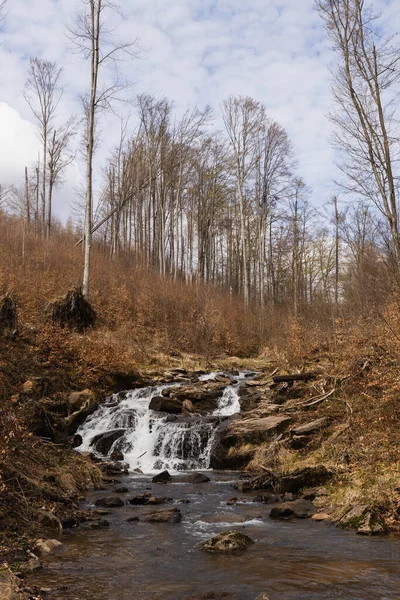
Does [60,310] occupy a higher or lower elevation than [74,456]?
higher

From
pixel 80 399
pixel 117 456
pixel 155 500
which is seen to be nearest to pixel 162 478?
pixel 155 500

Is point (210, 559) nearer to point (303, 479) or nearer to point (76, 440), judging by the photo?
point (303, 479)

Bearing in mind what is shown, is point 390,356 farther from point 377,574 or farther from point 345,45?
point 345,45

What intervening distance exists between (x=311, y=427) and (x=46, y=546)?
6.08 m

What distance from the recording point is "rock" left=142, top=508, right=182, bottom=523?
23.4 feet

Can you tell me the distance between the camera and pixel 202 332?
20.8 metres

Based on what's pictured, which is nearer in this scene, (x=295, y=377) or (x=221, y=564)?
(x=221, y=564)

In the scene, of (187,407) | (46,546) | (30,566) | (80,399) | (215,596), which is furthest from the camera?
(187,407)

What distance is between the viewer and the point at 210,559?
5.55 m

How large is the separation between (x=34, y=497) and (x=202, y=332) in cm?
1421

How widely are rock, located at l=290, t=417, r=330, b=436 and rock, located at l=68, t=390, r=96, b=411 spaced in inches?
237

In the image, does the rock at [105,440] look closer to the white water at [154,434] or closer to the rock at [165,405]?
the white water at [154,434]

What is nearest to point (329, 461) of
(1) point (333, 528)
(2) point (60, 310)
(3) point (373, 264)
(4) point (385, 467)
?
(4) point (385, 467)

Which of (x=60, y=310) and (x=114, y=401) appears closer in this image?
(x=114, y=401)
